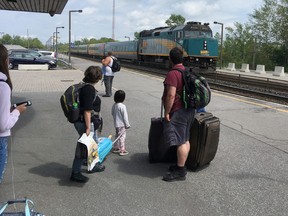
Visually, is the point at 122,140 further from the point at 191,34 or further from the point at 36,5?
the point at 191,34

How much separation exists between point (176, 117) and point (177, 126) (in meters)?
0.12

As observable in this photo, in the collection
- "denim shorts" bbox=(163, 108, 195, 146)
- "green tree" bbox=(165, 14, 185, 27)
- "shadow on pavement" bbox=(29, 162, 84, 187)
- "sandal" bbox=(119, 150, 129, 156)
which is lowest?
"shadow on pavement" bbox=(29, 162, 84, 187)

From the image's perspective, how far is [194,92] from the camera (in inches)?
180

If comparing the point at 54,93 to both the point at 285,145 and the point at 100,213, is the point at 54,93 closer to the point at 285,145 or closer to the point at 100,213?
the point at 285,145

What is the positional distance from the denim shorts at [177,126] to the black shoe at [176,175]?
372 mm

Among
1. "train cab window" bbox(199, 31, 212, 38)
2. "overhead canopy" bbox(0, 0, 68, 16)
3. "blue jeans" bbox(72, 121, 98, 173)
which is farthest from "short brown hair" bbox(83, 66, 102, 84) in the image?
"train cab window" bbox(199, 31, 212, 38)

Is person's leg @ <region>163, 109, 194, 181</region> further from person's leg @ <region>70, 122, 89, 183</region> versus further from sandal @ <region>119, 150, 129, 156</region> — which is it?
sandal @ <region>119, 150, 129, 156</region>

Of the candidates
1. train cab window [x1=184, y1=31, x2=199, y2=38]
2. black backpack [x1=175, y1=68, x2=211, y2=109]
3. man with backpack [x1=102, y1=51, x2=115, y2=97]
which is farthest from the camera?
train cab window [x1=184, y1=31, x2=199, y2=38]

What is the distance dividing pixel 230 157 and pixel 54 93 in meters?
9.13

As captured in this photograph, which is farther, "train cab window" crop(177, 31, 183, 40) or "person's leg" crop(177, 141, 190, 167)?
"train cab window" crop(177, 31, 183, 40)

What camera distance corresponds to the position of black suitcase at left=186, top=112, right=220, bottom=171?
4945 millimetres

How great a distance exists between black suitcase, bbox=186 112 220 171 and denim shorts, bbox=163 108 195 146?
0.95 feet

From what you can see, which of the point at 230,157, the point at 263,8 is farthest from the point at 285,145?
the point at 263,8

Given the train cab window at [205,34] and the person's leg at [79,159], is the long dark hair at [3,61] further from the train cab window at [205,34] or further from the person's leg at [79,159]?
the train cab window at [205,34]
